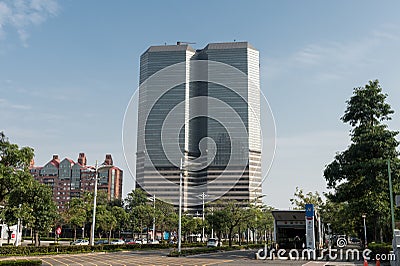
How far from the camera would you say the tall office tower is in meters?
55.5

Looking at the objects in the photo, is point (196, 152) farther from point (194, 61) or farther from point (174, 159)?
point (194, 61)

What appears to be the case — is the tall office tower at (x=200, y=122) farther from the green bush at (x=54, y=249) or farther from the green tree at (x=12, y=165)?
the green tree at (x=12, y=165)

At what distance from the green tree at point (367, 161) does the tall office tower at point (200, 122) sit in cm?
1257

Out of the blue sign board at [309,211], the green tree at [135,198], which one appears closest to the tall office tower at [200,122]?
the green tree at [135,198]

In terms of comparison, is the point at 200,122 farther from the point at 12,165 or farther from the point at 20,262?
the point at 20,262

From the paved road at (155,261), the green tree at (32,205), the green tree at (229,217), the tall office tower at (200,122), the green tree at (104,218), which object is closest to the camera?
the green tree at (32,205)

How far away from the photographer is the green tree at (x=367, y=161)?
2944 cm

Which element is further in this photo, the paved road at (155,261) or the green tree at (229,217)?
the green tree at (229,217)

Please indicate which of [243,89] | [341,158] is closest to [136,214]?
[243,89]

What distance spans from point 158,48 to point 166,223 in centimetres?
7858

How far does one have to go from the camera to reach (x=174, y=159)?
6431 cm

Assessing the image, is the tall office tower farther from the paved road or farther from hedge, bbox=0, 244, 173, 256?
hedge, bbox=0, 244, 173, 256

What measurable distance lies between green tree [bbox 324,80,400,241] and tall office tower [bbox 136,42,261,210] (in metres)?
12.6

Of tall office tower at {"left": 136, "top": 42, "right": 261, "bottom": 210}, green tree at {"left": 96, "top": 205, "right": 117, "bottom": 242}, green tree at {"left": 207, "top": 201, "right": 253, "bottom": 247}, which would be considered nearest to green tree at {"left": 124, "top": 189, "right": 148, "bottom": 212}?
tall office tower at {"left": 136, "top": 42, "right": 261, "bottom": 210}
